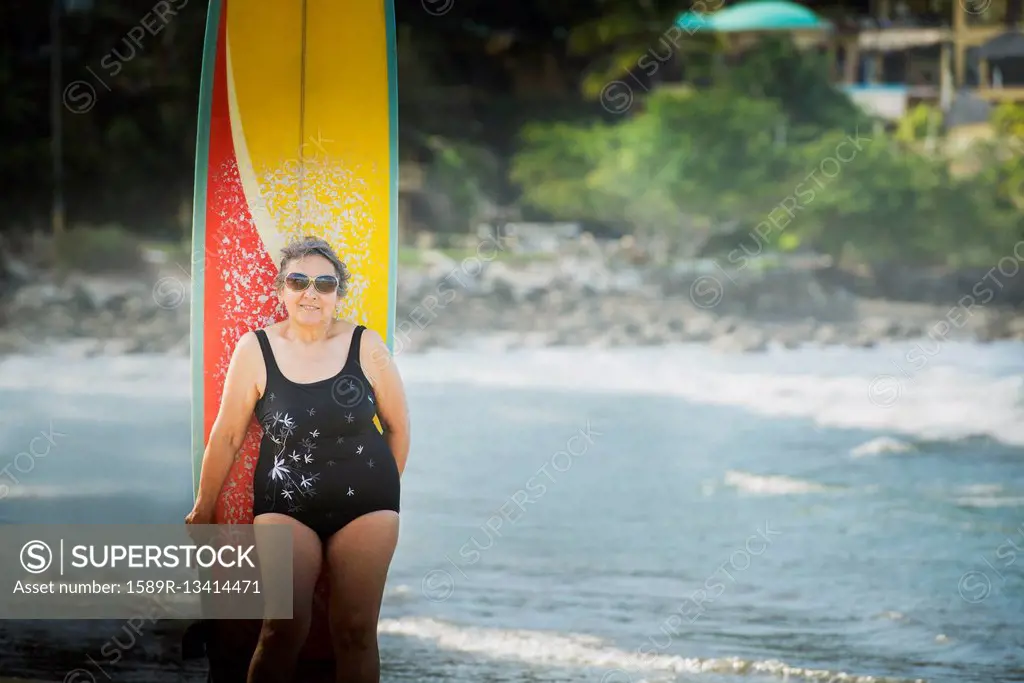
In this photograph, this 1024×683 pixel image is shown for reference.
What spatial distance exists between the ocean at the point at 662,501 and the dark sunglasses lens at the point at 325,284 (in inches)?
46.5

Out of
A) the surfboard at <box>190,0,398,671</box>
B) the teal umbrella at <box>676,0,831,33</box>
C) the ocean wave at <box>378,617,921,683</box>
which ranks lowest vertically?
the ocean wave at <box>378,617,921,683</box>

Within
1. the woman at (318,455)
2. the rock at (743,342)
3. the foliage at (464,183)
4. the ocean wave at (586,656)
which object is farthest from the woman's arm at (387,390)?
the rock at (743,342)

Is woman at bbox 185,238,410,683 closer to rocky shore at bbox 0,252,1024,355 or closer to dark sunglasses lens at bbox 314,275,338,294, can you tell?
dark sunglasses lens at bbox 314,275,338,294

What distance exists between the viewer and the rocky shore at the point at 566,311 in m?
9.51

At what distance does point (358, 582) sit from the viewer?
171 centimetres

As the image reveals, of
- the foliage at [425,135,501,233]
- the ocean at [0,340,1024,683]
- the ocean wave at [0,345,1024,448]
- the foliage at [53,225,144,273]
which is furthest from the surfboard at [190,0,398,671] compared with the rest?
the foliage at [53,225,144,273]

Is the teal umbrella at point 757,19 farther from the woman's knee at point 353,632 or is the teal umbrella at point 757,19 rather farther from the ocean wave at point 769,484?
the woman's knee at point 353,632

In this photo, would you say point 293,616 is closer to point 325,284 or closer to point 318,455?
point 318,455

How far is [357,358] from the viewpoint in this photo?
172cm

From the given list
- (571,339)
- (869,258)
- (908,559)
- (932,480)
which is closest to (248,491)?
(908,559)

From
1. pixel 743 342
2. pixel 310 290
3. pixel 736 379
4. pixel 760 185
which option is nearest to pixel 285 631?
pixel 310 290

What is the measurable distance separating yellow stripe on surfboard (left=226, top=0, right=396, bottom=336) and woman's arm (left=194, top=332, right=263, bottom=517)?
0.27 meters

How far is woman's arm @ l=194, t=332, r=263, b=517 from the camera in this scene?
1.71 metres

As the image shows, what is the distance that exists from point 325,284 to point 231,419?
217mm
